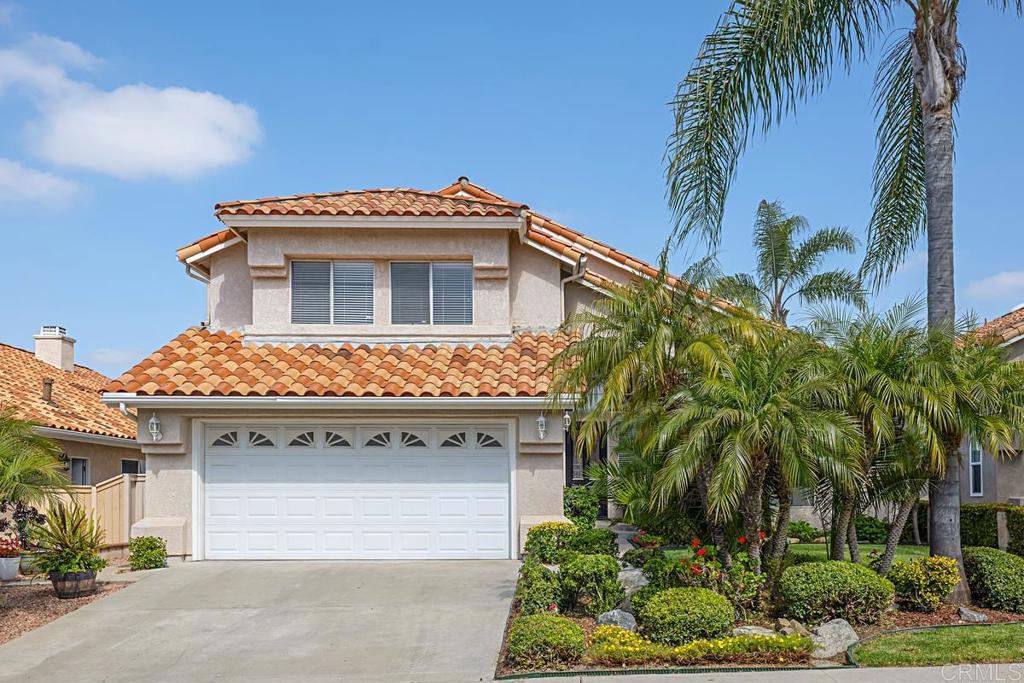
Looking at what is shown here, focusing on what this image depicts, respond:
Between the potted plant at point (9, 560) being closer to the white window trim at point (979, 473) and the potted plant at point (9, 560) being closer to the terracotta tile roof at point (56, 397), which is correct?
the terracotta tile roof at point (56, 397)

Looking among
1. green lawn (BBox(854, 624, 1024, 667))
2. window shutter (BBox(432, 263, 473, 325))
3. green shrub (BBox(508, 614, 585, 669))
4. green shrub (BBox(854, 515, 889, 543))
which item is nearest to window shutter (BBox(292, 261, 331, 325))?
window shutter (BBox(432, 263, 473, 325))

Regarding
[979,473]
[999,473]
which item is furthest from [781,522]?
[979,473]

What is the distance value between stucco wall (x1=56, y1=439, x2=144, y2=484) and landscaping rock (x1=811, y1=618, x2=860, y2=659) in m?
16.3

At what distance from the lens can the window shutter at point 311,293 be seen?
16750mm

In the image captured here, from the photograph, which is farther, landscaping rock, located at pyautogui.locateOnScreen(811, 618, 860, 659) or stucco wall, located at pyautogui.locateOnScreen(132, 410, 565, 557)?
stucco wall, located at pyautogui.locateOnScreen(132, 410, 565, 557)

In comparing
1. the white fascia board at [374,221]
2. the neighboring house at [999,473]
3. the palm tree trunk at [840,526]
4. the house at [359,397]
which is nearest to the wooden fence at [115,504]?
the house at [359,397]

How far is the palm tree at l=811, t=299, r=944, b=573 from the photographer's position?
1042 cm

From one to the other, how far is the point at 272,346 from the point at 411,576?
202 inches

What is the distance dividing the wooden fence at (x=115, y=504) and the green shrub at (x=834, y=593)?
11339mm

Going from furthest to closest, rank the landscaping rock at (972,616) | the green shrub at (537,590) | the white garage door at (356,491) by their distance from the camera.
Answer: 1. the white garage door at (356,491)
2. the landscaping rock at (972,616)
3. the green shrub at (537,590)

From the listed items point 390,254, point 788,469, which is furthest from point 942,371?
point 390,254

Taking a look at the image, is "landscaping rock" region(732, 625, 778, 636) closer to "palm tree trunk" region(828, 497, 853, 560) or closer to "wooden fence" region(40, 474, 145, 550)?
"palm tree trunk" region(828, 497, 853, 560)

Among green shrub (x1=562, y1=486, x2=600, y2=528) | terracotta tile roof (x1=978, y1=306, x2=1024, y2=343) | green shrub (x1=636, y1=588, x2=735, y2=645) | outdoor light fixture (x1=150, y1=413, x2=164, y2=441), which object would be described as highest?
terracotta tile roof (x1=978, y1=306, x2=1024, y2=343)

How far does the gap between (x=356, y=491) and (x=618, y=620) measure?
6.40 m
